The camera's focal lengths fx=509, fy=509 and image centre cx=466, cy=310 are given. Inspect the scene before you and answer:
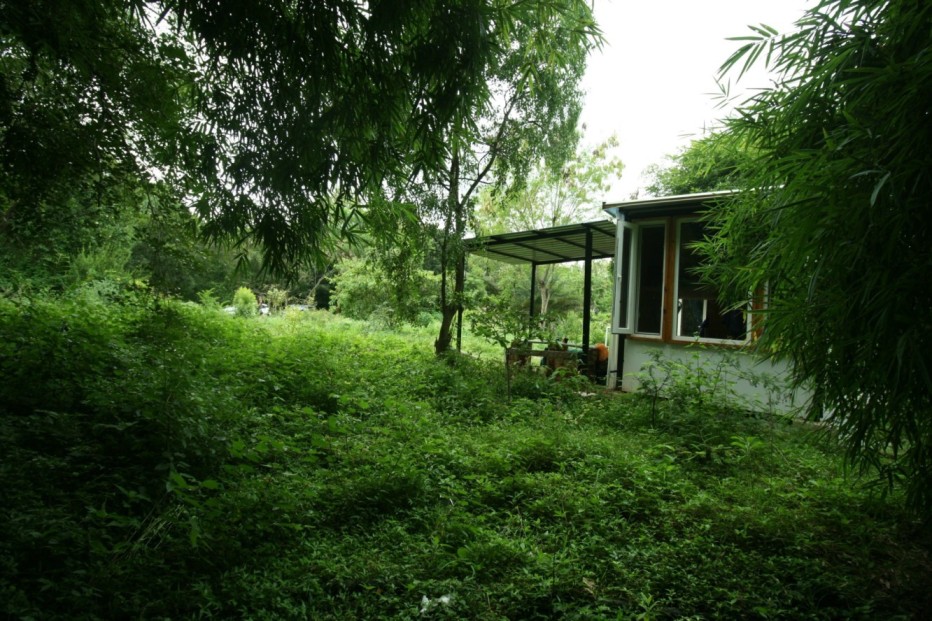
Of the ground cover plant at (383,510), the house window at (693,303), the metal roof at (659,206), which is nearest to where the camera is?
the ground cover plant at (383,510)

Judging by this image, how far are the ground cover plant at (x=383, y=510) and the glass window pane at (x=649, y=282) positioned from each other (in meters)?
2.51

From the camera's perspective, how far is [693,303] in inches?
273

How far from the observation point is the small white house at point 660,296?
6.55 m

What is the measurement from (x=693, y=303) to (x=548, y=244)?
10.2 feet

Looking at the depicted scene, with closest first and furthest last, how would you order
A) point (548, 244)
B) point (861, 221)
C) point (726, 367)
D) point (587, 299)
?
point (861, 221)
point (726, 367)
point (587, 299)
point (548, 244)

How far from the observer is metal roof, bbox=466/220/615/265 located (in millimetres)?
8044

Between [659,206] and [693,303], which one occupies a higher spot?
[659,206]

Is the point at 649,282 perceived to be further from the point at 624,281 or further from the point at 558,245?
the point at 558,245

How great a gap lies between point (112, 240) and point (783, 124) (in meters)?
6.89

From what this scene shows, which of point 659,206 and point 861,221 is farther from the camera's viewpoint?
point 659,206

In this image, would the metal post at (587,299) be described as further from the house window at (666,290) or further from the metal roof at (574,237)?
the house window at (666,290)

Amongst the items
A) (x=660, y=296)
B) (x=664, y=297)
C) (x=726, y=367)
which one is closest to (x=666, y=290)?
(x=664, y=297)

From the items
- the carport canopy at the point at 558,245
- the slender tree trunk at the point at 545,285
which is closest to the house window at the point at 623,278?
the carport canopy at the point at 558,245

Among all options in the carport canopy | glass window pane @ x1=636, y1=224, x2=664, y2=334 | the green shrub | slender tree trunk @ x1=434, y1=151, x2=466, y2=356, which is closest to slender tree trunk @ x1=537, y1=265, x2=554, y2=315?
the carport canopy
